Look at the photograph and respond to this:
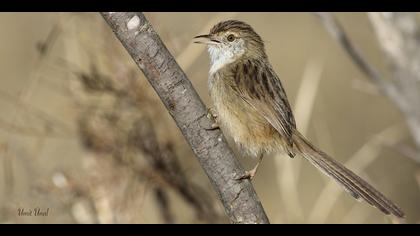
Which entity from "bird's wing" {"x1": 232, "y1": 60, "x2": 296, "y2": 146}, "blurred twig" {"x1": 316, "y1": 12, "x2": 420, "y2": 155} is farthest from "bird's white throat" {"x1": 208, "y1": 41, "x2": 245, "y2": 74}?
"blurred twig" {"x1": 316, "y1": 12, "x2": 420, "y2": 155}

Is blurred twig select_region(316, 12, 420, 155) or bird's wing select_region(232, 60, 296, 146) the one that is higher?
bird's wing select_region(232, 60, 296, 146)

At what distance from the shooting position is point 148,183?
20.2 ft

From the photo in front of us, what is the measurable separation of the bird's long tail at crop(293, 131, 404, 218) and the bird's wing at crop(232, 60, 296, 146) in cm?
12

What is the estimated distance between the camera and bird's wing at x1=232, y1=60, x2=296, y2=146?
4461 mm

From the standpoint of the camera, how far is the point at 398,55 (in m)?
5.30

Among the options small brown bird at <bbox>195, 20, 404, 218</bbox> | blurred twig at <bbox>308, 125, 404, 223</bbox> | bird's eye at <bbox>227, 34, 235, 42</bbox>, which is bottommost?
blurred twig at <bbox>308, 125, 404, 223</bbox>

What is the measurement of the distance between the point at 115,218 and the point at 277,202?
263 centimetres

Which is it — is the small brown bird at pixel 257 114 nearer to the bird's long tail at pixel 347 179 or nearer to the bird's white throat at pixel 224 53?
the bird's long tail at pixel 347 179

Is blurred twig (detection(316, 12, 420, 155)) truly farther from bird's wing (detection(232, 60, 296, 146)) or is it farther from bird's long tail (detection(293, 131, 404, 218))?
bird's long tail (detection(293, 131, 404, 218))

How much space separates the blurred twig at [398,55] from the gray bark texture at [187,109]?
2164 millimetres

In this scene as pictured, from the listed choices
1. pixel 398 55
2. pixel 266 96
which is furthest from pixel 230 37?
pixel 398 55

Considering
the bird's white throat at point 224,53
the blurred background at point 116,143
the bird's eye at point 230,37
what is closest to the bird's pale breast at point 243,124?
the bird's white throat at point 224,53

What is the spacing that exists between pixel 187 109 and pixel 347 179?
1.29 metres
